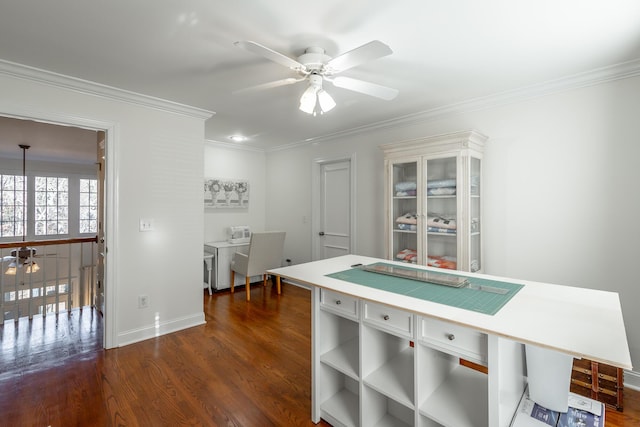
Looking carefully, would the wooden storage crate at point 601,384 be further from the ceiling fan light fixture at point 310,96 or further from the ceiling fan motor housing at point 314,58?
the ceiling fan motor housing at point 314,58

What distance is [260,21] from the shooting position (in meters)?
1.68

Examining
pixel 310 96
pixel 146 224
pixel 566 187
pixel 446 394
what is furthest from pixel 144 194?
pixel 566 187

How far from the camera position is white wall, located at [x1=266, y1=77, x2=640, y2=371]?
7.36ft

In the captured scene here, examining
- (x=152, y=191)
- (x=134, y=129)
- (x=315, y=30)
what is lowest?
(x=152, y=191)

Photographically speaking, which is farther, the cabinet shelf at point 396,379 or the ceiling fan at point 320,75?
the ceiling fan at point 320,75

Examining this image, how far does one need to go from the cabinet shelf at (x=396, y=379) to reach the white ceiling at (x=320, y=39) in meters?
1.90

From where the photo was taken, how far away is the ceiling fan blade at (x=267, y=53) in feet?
4.79

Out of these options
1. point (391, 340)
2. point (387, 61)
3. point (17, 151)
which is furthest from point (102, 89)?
point (17, 151)

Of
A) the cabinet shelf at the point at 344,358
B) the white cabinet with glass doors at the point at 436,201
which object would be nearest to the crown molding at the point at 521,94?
the white cabinet with glass doors at the point at 436,201

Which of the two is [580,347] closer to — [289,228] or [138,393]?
[138,393]

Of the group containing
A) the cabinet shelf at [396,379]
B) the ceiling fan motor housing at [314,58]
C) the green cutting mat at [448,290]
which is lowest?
the cabinet shelf at [396,379]

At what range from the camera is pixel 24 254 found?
3842 millimetres

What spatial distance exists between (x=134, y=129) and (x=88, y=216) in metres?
5.14

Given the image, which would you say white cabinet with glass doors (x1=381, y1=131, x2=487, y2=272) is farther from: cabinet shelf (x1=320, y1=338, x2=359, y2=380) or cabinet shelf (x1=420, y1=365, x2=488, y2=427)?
cabinet shelf (x1=320, y1=338, x2=359, y2=380)
